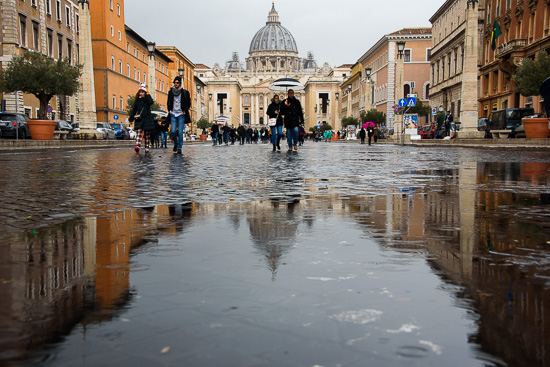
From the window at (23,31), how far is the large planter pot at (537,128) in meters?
30.2

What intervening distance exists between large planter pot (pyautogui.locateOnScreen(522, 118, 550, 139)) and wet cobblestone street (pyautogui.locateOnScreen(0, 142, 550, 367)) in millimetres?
18419

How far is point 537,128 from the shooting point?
2202cm

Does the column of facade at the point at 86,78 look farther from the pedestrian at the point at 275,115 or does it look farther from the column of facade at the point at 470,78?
the column of facade at the point at 470,78

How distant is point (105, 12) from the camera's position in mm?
52250

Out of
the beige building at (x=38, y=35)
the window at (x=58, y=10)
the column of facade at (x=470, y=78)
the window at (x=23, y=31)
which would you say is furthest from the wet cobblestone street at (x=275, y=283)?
the window at (x=58, y=10)

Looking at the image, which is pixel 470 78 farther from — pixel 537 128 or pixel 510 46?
pixel 510 46

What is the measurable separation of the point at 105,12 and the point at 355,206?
171 feet

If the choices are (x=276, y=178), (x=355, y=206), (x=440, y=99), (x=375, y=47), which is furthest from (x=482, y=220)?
(x=375, y=47)

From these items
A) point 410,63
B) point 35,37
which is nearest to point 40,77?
point 35,37

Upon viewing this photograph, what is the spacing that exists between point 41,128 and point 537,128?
19.2m

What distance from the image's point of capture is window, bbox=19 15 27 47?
37.1m

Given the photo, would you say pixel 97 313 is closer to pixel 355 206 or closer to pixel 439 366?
pixel 439 366

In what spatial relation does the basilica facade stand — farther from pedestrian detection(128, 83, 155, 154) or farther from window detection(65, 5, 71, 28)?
pedestrian detection(128, 83, 155, 154)

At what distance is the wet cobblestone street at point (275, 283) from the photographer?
1602 millimetres
